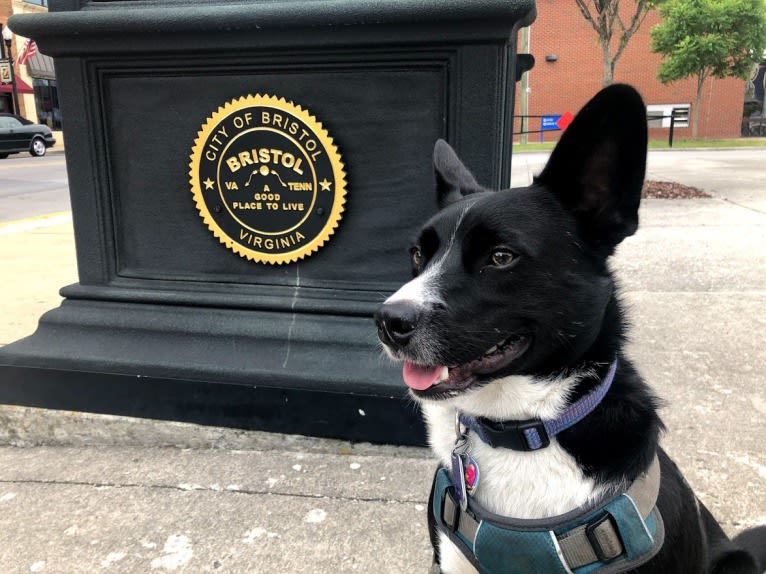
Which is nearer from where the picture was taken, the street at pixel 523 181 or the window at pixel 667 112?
the street at pixel 523 181

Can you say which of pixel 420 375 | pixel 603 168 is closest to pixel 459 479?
pixel 420 375

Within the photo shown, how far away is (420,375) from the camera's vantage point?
1.74m

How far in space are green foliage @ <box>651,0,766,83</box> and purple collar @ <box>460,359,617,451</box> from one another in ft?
118

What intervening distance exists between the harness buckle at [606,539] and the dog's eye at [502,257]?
686 mm

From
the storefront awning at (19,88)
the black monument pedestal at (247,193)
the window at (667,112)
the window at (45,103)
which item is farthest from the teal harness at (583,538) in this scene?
the window at (45,103)

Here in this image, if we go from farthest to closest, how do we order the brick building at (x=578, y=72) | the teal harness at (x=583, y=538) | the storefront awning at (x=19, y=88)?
1. the brick building at (x=578, y=72)
2. the storefront awning at (x=19, y=88)
3. the teal harness at (x=583, y=538)

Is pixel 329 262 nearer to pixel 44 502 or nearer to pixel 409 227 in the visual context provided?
pixel 409 227

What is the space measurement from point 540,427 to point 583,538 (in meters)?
0.29

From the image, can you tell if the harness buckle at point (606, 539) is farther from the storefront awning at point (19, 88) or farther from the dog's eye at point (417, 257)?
the storefront awning at point (19, 88)

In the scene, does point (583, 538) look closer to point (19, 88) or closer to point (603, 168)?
point (603, 168)

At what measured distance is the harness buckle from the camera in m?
1.55

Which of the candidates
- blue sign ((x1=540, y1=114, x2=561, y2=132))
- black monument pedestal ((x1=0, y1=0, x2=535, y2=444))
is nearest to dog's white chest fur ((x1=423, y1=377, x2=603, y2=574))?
black monument pedestal ((x1=0, y1=0, x2=535, y2=444))

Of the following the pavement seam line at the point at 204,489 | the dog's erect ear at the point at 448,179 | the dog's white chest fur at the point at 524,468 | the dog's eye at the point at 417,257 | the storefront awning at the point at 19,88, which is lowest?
the pavement seam line at the point at 204,489

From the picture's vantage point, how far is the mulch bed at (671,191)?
11.5 meters
